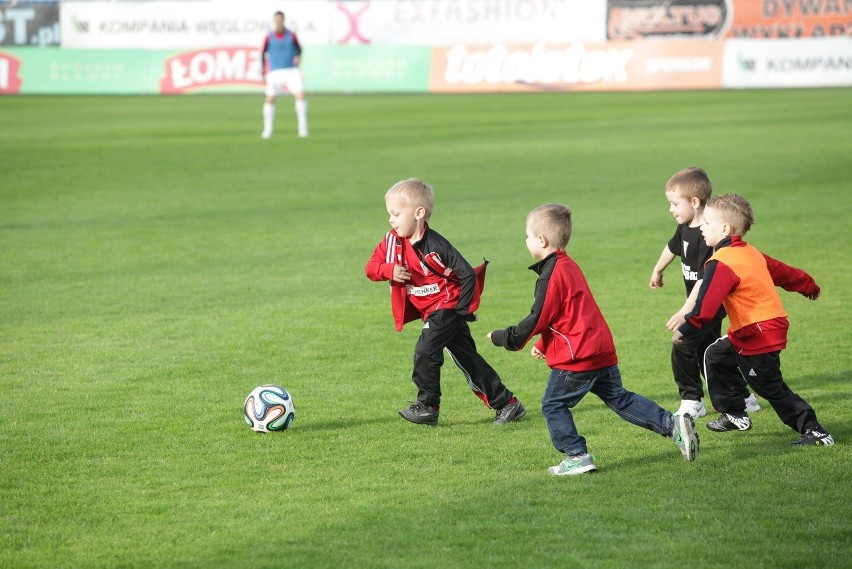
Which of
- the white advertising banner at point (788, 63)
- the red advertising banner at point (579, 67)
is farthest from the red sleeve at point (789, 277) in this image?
the white advertising banner at point (788, 63)

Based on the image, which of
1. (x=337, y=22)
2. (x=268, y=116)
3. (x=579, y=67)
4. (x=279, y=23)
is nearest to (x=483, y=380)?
(x=268, y=116)

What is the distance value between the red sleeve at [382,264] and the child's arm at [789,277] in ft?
6.18

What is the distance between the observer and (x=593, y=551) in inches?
171

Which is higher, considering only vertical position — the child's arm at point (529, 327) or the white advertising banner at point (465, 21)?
the white advertising banner at point (465, 21)

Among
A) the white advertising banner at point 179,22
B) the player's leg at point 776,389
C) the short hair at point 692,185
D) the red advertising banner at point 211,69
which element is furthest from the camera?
the white advertising banner at point 179,22

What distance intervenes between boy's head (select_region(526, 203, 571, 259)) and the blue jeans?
572mm

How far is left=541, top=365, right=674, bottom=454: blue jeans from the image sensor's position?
529cm

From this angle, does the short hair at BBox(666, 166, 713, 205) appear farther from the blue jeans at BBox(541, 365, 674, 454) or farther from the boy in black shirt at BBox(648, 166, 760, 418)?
the blue jeans at BBox(541, 365, 674, 454)

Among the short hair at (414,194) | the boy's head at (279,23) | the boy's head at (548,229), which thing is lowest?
the boy's head at (548,229)

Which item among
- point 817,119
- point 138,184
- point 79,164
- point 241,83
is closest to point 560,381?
point 138,184

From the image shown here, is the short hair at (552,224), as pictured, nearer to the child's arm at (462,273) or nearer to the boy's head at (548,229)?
the boy's head at (548,229)

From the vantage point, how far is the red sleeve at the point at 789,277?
18.7 feet

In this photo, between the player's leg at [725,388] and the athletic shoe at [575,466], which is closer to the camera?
the athletic shoe at [575,466]

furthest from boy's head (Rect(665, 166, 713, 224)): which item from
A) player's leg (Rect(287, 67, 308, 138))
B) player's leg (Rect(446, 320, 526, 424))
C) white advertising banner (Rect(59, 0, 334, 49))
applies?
white advertising banner (Rect(59, 0, 334, 49))
